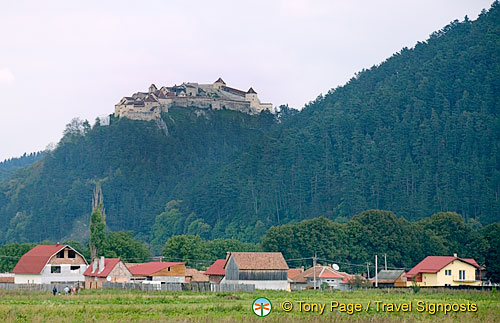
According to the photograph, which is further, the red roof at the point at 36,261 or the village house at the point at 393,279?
the village house at the point at 393,279

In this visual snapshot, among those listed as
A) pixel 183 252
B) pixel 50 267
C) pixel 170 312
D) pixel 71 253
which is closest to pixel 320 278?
pixel 183 252

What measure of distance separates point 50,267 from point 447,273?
43031 millimetres

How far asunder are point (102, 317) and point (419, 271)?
58.5 m

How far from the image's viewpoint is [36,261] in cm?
8962

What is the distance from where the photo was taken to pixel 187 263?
110 meters

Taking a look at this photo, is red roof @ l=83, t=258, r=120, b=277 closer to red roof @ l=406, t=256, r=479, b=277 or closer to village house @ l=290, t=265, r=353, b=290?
village house @ l=290, t=265, r=353, b=290

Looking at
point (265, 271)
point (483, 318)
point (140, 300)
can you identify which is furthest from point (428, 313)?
point (265, 271)

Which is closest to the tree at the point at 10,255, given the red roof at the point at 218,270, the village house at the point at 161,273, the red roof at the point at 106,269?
the red roof at the point at 106,269

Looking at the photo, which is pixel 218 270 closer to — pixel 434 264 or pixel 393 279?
pixel 393 279

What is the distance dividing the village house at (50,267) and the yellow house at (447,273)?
1459 inches

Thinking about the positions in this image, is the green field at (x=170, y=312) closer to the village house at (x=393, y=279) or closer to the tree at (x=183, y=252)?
the village house at (x=393, y=279)

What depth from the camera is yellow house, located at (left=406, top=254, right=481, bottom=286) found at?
Result: 291ft

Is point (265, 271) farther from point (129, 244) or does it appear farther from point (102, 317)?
point (102, 317)

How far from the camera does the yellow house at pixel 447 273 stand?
88.6m
